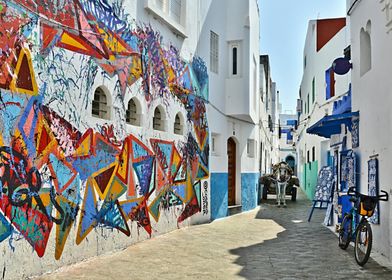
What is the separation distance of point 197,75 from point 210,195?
3.57 m

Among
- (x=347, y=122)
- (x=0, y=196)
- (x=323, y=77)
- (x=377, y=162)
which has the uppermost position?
(x=323, y=77)

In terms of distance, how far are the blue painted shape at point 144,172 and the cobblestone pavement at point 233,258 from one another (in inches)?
44.8

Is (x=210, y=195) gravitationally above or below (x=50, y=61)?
below

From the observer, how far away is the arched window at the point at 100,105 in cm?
828

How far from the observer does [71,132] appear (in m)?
7.27

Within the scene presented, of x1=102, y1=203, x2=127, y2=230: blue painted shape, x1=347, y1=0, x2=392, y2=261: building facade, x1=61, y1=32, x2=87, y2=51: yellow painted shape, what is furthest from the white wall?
x1=61, y1=32, x2=87, y2=51: yellow painted shape

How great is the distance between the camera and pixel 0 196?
5.86m

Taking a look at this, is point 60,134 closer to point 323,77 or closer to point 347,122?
point 347,122

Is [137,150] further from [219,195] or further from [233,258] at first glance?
[219,195]

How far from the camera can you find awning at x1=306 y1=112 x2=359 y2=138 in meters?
10.1

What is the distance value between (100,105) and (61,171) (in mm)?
1838

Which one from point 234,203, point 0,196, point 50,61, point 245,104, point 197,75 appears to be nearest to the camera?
point 0,196

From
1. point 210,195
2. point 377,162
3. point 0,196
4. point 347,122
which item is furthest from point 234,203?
point 0,196

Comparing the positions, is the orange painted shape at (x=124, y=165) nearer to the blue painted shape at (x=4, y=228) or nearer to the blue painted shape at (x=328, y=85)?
the blue painted shape at (x=4, y=228)
